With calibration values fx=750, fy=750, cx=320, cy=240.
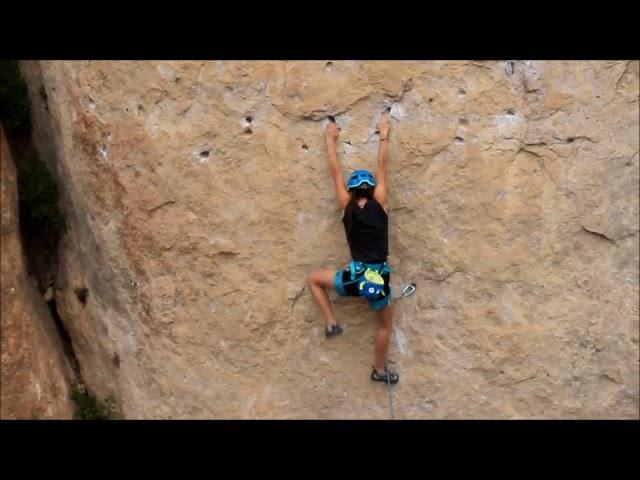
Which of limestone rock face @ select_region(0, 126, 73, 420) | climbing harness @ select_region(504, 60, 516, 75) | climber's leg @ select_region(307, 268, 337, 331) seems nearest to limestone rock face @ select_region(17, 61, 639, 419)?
climbing harness @ select_region(504, 60, 516, 75)

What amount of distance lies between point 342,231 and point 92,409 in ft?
8.73

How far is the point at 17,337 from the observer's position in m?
5.58

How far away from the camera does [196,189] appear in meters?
5.20

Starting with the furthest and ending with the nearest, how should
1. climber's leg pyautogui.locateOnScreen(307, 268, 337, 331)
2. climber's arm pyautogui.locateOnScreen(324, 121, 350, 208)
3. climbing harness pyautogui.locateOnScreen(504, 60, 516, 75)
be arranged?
1. climber's leg pyautogui.locateOnScreen(307, 268, 337, 331)
2. climber's arm pyautogui.locateOnScreen(324, 121, 350, 208)
3. climbing harness pyautogui.locateOnScreen(504, 60, 516, 75)

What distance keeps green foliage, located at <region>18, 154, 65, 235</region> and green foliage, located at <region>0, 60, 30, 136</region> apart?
326 mm

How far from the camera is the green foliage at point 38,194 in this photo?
19.3 feet

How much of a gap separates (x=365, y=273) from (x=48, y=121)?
9.48 ft

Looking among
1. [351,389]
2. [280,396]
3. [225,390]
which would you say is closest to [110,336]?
[225,390]

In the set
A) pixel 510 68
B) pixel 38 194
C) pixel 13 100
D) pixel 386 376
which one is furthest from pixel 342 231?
pixel 13 100

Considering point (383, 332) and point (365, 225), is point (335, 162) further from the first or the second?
point (383, 332)

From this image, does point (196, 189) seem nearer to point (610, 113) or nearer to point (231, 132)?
point (231, 132)

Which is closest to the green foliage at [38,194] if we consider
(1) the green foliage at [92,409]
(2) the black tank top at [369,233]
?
(1) the green foliage at [92,409]

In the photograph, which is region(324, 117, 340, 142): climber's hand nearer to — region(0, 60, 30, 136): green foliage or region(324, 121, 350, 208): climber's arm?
region(324, 121, 350, 208): climber's arm

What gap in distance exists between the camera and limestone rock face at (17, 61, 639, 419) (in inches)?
190
